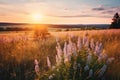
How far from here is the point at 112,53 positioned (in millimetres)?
8086

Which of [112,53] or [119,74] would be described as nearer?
[119,74]

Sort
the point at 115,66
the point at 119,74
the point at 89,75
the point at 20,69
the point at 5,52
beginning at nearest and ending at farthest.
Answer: the point at 89,75
the point at 119,74
the point at 115,66
the point at 20,69
the point at 5,52

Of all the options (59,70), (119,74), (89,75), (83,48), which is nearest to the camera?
(89,75)

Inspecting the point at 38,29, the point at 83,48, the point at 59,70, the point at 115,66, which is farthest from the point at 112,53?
the point at 38,29

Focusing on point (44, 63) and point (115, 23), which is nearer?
point (44, 63)

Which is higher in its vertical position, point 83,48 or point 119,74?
point 83,48

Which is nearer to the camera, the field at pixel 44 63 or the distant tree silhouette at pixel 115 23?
the field at pixel 44 63

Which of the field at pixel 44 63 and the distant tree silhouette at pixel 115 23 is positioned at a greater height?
the field at pixel 44 63

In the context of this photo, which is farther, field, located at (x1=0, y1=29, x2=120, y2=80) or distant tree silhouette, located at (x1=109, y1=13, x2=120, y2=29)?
distant tree silhouette, located at (x1=109, y1=13, x2=120, y2=29)

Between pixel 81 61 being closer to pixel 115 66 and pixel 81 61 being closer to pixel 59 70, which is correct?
pixel 59 70

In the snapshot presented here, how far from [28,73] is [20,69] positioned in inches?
18.1

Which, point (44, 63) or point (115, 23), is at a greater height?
point (44, 63)

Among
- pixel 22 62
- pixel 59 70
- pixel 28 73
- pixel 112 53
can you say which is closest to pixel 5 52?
pixel 22 62

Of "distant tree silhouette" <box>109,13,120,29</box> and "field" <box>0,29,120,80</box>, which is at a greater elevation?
"field" <box>0,29,120,80</box>
